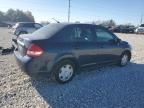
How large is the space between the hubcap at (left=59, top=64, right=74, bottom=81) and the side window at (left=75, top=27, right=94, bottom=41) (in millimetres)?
839

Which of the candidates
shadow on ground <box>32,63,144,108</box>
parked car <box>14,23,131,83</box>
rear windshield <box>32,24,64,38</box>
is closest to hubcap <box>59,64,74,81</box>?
parked car <box>14,23,131,83</box>

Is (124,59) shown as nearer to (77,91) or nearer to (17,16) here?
(77,91)

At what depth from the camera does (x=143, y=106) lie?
4.39m

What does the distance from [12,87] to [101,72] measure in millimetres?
2997

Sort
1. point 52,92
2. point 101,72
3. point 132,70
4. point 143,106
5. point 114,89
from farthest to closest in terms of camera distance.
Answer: point 132,70
point 101,72
point 114,89
point 52,92
point 143,106

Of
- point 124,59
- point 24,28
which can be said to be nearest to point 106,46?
point 124,59

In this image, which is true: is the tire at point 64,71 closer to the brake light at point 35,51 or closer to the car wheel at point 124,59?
the brake light at point 35,51

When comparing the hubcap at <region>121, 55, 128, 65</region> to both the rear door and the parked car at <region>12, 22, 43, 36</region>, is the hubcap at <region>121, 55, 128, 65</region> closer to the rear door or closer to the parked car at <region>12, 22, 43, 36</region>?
the rear door

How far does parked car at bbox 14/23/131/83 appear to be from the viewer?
16.1 ft

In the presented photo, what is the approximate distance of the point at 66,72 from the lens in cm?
553

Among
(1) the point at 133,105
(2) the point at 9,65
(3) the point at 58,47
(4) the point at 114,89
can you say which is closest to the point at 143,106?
(1) the point at 133,105

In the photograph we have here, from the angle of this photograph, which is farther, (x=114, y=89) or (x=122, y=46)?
(x=122, y=46)

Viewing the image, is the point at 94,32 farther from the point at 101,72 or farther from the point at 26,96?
the point at 26,96

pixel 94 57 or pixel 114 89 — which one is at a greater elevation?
pixel 94 57
